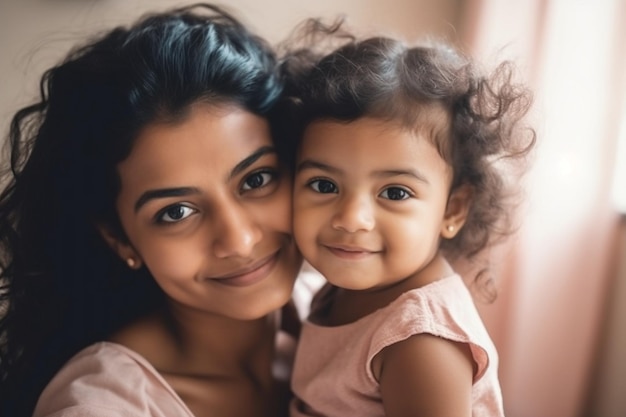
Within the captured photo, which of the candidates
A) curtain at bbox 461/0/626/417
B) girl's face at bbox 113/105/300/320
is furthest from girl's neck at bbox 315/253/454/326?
curtain at bbox 461/0/626/417

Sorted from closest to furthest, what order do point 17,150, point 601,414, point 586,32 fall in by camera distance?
1. point 17,150
2. point 586,32
3. point 601,414

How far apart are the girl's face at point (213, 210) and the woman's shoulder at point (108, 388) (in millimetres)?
149

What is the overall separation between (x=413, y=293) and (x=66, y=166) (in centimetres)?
67

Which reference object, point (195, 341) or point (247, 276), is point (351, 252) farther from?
point (195, 341)

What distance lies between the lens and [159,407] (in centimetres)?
109

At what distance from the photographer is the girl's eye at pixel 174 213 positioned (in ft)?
3.52

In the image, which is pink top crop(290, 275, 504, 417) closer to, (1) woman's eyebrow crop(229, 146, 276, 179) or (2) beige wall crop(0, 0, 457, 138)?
(1) woman's eyebrow crop(229, 146, 276, 179)

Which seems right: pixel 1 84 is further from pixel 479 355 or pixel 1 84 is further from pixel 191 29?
pixel 479 355

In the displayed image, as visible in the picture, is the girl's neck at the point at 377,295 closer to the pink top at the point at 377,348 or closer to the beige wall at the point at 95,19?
the pink top at the point at 377,348

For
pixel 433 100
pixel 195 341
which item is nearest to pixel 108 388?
pixel 195 341

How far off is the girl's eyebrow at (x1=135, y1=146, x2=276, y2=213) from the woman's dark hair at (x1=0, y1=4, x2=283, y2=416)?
0.27 feet

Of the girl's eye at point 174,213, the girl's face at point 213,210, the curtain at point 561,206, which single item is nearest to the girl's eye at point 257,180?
the girl's face at point 213,210

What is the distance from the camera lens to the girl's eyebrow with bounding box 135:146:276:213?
1.03m

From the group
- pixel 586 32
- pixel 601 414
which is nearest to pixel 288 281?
pixel 586 32
